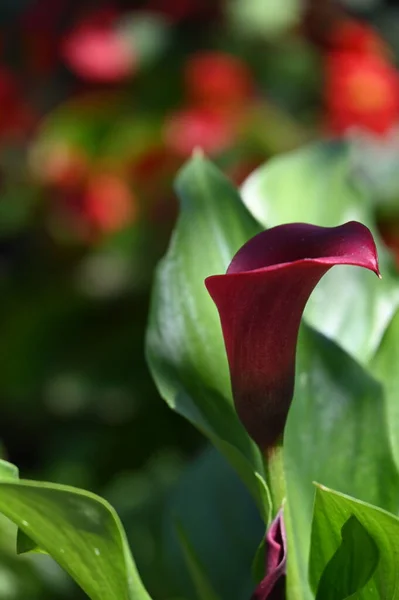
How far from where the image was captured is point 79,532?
1.48ft

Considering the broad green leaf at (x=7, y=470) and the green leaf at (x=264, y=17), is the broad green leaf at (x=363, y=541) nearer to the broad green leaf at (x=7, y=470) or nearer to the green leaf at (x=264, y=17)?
the broad green leaf at (x=7, y=470)

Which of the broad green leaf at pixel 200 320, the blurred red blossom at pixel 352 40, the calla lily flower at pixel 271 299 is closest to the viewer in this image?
the calla lily flower at pixel 271 299

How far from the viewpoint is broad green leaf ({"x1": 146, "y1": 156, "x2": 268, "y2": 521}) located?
22.7 inches

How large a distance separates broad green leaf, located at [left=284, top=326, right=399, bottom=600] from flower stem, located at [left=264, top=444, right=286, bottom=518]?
0.25ft

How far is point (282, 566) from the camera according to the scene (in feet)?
1.57

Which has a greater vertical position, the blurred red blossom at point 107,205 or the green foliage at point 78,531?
the green foliage at point 78,531

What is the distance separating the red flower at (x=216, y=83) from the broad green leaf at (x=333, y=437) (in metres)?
1.07

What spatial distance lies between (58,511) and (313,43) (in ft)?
5.79

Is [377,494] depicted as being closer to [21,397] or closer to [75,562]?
[75,562]

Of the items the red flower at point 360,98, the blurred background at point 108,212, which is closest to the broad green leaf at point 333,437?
the blurred background at point 108,212

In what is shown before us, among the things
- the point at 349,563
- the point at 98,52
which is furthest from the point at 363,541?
the point at 98,52

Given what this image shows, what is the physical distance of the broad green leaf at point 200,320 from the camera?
58 centimetres

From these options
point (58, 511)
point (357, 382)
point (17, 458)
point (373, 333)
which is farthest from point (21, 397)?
point (58, 511)

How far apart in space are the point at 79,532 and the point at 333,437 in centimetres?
21
